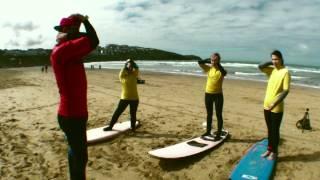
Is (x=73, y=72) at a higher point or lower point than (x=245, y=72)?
higher

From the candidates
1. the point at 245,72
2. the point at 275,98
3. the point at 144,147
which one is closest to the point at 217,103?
the point at 275,98

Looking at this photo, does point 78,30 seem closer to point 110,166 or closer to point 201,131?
point 110,166

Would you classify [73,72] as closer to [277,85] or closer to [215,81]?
[277,85]

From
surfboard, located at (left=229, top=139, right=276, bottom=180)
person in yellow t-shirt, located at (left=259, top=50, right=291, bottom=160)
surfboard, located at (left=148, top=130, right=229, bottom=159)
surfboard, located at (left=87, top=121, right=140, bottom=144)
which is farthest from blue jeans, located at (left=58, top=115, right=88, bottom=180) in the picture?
person in yellow t-shirt, located at (left=259, top=50, right=291, bottom=160)

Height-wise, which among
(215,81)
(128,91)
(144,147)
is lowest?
(144,147)

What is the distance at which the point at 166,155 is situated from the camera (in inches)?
232

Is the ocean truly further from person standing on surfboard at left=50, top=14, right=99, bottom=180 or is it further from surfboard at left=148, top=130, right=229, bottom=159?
person standing on surfboard at left=50, top=14, right=99, bottom=180

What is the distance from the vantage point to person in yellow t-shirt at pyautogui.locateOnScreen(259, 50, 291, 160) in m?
5.66

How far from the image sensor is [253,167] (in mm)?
5578

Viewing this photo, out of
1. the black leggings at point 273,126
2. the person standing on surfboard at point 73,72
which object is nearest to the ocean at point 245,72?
the black leggings at point 273,126

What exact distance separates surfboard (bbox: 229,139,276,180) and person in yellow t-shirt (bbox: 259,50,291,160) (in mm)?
208

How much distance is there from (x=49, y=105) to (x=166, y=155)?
758cm

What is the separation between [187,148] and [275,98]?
203 cm

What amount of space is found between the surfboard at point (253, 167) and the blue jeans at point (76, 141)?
255 centimetres
